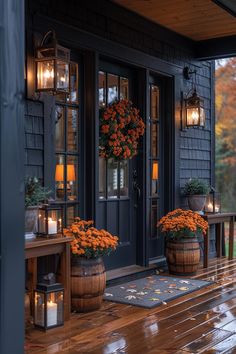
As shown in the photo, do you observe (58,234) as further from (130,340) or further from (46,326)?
(130,340)

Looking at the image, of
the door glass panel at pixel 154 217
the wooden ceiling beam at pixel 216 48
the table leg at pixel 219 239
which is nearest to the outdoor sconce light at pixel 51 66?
the door glass panel at pixel 154 217

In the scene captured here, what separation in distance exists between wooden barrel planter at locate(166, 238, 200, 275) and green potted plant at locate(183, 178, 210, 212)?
2.64 feet

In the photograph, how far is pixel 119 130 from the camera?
4.99 metres

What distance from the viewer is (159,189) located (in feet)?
19.5

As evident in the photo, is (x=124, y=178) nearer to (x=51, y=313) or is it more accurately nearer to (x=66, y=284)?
(x=66, y=284)

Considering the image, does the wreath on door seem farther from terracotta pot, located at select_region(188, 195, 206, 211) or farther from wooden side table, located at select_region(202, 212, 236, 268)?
wooden side table, located at select_region(202, 212, 236, 268)

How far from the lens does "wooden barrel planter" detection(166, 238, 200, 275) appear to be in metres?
5.19

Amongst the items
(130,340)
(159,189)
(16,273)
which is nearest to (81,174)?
(159,189)

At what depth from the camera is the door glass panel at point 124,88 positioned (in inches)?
209

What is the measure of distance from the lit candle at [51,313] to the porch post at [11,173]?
1.74 metres

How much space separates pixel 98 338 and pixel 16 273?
5.70ft

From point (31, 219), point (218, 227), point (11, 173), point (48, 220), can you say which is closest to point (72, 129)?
point (48, 220)

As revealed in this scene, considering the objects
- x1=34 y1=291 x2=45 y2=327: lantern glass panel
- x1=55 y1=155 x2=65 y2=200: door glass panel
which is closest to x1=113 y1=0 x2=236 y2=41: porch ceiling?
x1=55 y1=155 x2=65 y2=200: door glass panel

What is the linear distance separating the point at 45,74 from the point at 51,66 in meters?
0.08
